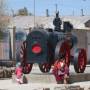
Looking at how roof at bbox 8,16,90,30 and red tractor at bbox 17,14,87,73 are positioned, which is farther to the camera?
roof at bbox 8,16,90,30

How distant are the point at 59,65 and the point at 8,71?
21.4ft

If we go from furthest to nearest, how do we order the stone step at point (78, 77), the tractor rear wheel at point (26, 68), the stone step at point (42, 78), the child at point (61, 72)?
the tractor rear wheel at point (26, 68) < the stone step at point (78, 77) < the stone step at point (42, 78) < the child at point (61, 72)

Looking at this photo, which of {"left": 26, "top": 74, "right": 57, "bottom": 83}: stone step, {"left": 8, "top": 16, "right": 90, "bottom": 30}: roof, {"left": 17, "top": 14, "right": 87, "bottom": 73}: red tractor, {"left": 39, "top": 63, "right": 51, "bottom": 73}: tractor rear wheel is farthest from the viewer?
{"left": 8, "top": 16, "right": 90, "bottom": 30}: roof

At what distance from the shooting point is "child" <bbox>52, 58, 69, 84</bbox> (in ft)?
80.3

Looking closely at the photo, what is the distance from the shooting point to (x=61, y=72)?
24.6m

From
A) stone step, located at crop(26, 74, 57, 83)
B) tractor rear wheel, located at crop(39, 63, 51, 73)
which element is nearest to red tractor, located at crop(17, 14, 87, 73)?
stone step, located at crop(26, 74, 57, 83)

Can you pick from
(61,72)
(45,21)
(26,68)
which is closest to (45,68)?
(26,68)

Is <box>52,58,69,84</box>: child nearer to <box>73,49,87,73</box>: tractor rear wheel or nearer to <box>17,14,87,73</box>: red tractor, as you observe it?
<box>17,14,87,73</box>: red tractor

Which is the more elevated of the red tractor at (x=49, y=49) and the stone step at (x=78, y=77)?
the red tractor at (x=49, y=49)

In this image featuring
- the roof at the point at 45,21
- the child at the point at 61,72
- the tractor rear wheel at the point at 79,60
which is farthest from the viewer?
the roof at the point at 45,21

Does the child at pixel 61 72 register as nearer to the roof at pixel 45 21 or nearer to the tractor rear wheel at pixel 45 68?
the tractor rear wheel at pixel 45 68

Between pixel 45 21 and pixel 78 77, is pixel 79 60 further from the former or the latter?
pixel 45 21

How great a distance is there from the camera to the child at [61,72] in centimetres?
2448

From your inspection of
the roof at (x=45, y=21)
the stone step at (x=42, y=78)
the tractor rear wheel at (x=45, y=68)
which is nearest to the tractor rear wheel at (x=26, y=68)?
the tractor rear wheel at (x=45, y=68)
